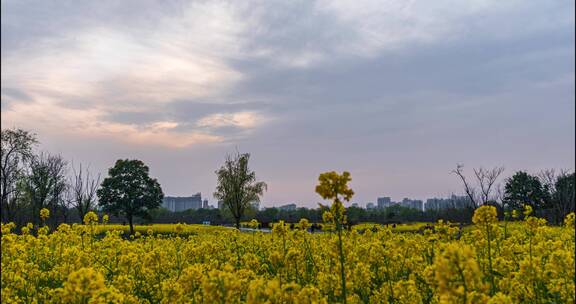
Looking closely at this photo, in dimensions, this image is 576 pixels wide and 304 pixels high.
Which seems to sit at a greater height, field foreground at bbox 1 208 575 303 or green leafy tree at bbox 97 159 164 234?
green leafy tree at bbox 97 159 164 234

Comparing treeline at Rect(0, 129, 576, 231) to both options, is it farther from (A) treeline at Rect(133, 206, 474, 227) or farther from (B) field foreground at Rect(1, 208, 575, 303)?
(B) field foreground at Rect(1, 208, 575, 303)

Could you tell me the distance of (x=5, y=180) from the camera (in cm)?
4972

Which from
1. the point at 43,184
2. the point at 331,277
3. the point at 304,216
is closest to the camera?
the point at 331,277

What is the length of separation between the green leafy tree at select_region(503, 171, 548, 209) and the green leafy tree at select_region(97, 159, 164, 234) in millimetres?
56197

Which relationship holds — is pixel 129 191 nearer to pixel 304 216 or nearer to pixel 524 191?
pixel 304 216

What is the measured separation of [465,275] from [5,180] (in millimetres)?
56465

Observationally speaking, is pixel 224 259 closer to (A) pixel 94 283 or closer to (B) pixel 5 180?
(A) pixel 94 283

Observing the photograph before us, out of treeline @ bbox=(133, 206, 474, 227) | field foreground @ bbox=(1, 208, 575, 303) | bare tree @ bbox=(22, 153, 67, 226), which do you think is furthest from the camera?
treeline @ bbox=(133, 206, 474, 227)

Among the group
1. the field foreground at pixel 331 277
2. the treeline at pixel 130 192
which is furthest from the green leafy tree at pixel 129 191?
the field foreground at pixel 331 277

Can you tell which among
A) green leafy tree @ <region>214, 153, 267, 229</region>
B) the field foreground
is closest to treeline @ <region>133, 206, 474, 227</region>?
green leafy tree @ <region>214, 153, 267, 229</region>

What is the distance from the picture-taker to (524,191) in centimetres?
7469

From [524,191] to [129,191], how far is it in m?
63.6

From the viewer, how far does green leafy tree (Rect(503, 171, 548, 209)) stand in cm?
7275

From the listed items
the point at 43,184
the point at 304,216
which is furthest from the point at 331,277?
the point at 304,216
